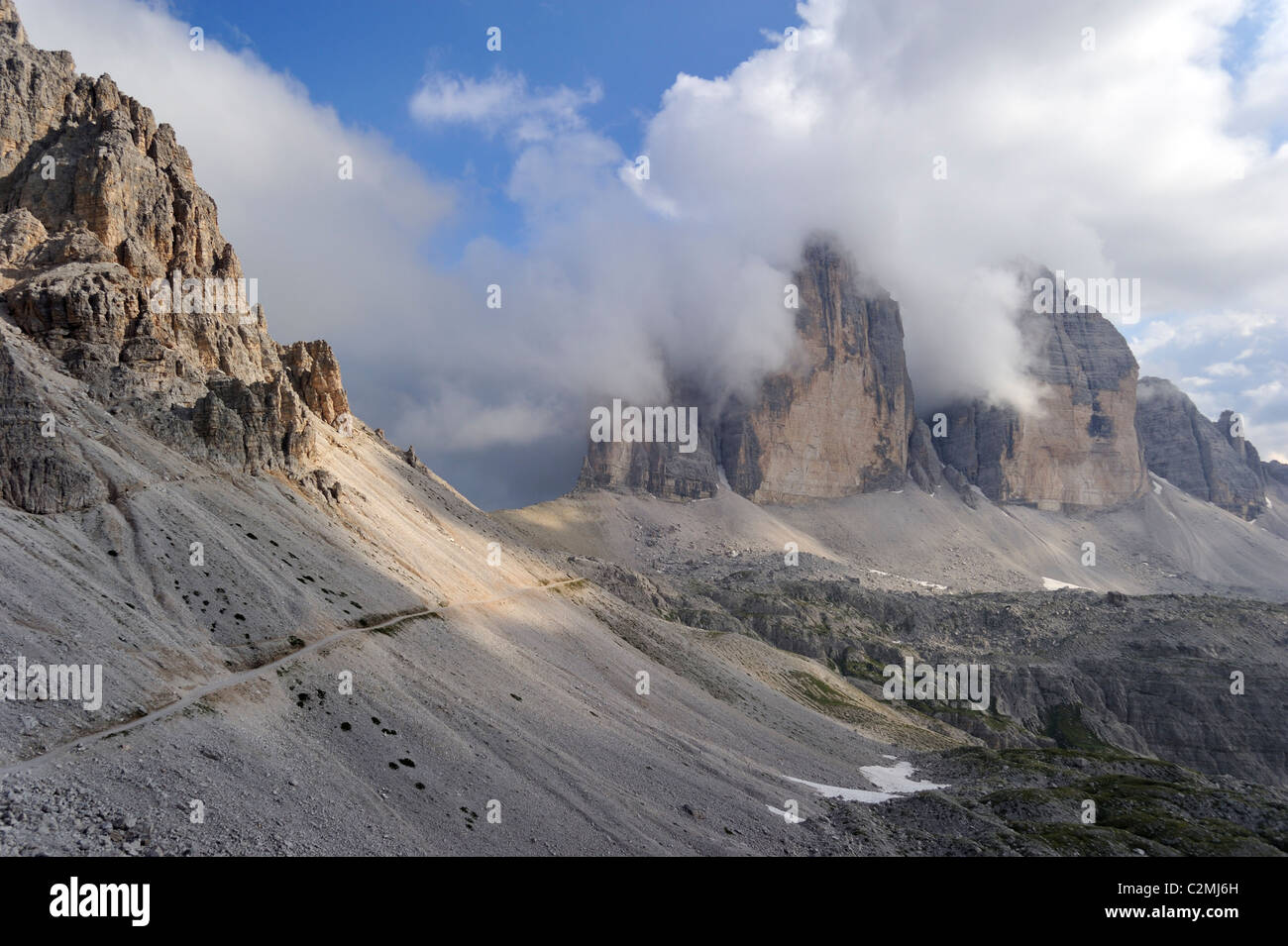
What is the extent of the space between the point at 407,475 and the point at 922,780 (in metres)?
78.4

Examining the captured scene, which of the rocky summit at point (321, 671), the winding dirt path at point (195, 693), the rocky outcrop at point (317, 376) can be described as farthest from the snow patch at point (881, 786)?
the rocky outcrop at point (317, 376)

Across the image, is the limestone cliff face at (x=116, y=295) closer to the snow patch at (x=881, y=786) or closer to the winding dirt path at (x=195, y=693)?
the winding dirt path at (x=195, y=693)

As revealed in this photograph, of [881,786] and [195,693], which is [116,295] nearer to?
[195,693]

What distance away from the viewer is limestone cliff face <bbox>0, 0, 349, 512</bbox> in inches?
2665

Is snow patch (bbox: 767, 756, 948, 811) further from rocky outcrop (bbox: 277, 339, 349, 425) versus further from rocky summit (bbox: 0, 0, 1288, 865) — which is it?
rocky outcrop (bbox: 277, 339, 349, 425)

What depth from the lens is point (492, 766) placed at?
51094 mm

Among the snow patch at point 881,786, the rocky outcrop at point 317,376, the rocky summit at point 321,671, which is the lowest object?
the snow patch at point 881,786

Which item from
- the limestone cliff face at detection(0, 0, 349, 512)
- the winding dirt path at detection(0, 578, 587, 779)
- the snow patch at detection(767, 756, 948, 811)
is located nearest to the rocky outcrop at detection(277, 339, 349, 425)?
the limestone cliff face at detection(0, 0, 349, 512)

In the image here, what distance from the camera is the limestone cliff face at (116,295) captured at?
2665 inches

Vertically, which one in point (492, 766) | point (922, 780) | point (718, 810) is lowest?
point (922, 780)

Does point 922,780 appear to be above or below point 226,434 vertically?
below

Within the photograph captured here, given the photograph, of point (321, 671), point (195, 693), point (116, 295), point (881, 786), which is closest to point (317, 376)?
point (116, 295)
